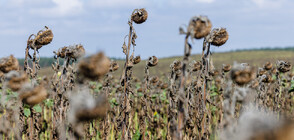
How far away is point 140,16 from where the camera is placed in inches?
180

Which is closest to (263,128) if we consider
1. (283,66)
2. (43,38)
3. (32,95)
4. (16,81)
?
(32,95)

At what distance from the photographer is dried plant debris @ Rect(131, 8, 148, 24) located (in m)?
4.55

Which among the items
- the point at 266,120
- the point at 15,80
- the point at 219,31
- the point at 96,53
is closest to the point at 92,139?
the point at 219,31

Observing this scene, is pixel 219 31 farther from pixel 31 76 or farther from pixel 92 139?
pixel 92 139

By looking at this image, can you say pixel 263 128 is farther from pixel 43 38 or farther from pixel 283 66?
pixel 283 66

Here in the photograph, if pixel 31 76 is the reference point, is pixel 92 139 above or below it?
below

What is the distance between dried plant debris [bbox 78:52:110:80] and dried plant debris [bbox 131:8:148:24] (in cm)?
278

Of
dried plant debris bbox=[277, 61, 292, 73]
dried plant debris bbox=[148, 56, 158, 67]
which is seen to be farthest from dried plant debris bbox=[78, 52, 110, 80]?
dried plant debris bbox=[277, 61, 292, 73]

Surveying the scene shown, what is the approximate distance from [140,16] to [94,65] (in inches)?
111

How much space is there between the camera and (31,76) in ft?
13.3

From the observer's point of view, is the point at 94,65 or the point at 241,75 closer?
the point at 94,65

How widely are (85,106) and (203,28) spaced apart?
3.87 feet

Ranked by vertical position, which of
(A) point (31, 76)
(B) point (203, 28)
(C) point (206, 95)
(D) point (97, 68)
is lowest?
(C) point (206, 95)

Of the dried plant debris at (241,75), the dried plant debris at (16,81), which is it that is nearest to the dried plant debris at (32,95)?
the dried plant debris at (16,81)
